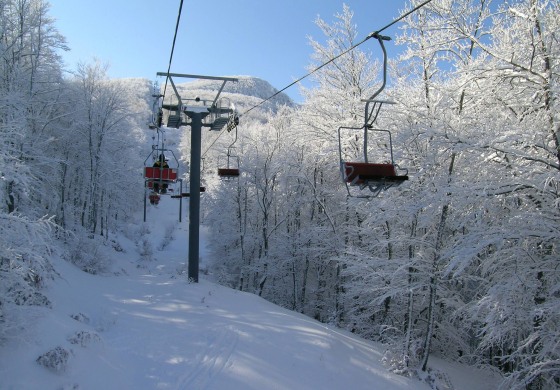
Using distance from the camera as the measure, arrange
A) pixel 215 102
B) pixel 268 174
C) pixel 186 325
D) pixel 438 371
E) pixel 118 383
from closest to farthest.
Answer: pixel 118 383, pixel 186 325, pixel 438 371, pixel 215 102, pixel 268 174

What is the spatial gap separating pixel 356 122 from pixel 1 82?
14.7 meters

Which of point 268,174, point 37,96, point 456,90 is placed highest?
point 37,96

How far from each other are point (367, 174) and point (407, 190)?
6.72 m

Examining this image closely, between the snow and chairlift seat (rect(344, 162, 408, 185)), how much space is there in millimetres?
4402

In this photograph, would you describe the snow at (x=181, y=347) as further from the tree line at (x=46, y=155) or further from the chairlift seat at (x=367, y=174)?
the chairlift seat at (x=367, y=174)

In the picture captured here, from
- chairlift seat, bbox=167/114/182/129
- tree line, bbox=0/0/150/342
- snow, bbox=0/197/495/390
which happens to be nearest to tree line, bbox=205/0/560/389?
snow, bbox=0/197/495/390

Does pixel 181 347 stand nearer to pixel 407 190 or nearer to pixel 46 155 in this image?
pixel 407 190

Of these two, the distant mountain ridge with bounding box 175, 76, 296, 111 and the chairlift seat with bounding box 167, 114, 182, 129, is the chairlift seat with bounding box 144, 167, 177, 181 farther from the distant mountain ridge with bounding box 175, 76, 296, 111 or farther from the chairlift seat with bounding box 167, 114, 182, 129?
the distant mountain ridge with bounding box 175, 76, 296, 111

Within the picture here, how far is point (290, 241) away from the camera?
868 inches

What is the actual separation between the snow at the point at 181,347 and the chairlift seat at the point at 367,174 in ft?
14.4

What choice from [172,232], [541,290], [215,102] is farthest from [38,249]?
[172,232]

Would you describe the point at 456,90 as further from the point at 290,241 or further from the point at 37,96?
the point at 37,96

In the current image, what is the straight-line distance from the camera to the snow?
6910mm

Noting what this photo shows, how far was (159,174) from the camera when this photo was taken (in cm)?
1520
